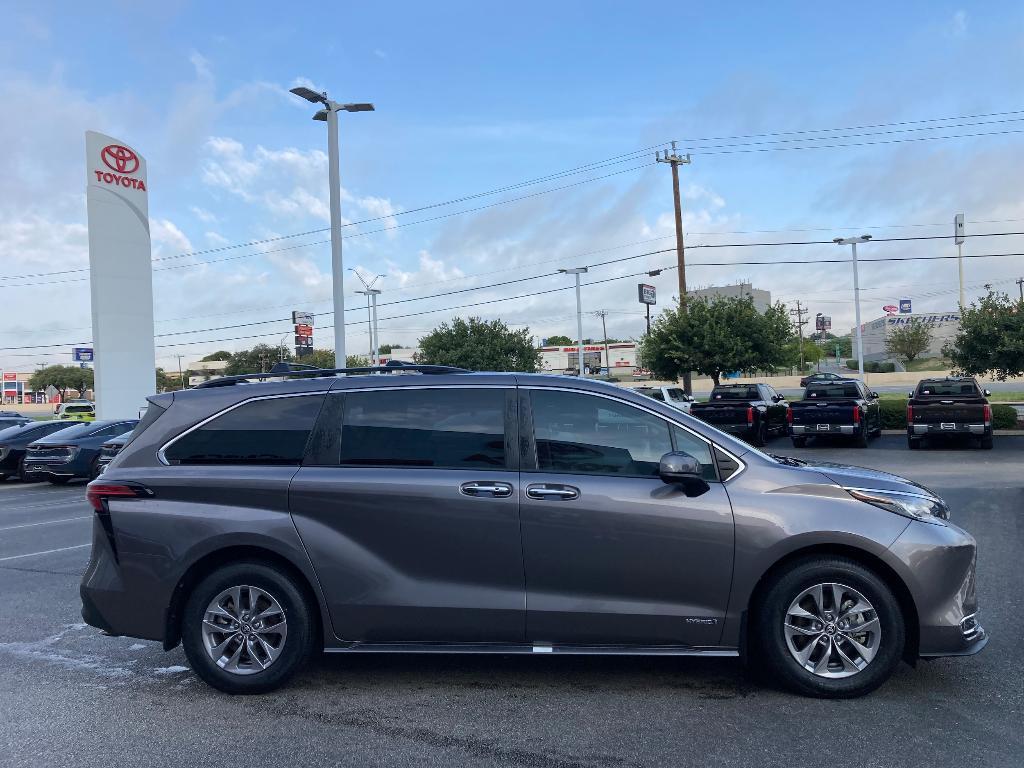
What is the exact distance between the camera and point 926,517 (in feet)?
15.7

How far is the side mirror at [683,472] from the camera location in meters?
4.60

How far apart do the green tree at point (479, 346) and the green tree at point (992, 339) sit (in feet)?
79.6

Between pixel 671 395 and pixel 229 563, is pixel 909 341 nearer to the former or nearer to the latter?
pixel 671 395

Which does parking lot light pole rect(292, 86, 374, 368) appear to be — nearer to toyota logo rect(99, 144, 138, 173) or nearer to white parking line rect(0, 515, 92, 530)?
white parking line rect(0, 515, 92, 530)

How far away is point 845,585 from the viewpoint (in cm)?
468

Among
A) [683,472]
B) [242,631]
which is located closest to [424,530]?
[242,631]

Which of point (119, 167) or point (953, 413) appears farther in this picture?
point (119, 167)

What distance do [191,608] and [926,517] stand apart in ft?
14.0

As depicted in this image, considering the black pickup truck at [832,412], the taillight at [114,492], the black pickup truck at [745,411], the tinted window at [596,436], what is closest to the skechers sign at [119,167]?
the black pickup truck at [745,411]

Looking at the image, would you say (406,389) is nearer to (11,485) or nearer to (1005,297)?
(11,485)

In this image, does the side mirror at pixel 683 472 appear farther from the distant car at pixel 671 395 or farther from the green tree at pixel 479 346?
the green tree at pixel 479 346

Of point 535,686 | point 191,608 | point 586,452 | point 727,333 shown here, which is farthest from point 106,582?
point 727,333

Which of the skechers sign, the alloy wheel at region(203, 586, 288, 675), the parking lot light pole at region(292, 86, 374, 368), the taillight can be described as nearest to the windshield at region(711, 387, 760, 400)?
the parking lot light pole at region(292, 86, 374, 368)

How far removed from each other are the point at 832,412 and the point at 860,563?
18.3 meters
